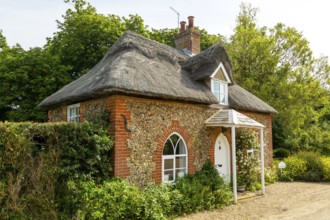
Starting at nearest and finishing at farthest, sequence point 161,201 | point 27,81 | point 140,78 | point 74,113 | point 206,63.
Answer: point 161,201 < point 140,78 < point 74,113 < point 206,63 < point 27,81

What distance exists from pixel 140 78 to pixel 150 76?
68 cm

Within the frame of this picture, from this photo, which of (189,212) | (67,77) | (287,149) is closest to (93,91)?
(189,212)

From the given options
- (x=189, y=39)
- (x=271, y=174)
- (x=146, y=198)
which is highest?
(x=189, y=39)

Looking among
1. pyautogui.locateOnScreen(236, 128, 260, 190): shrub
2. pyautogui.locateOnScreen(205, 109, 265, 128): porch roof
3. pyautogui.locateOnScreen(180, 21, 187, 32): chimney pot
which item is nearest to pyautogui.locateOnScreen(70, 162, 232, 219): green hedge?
pyautogui.locateOnScreen(205, 109, 265, 128): porch roof

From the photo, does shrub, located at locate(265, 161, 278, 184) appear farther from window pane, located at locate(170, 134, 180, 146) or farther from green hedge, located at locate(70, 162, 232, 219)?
window pane, located at locate(170, 134, 180, 146)

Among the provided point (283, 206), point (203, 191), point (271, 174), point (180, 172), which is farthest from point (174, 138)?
point (271, 174)

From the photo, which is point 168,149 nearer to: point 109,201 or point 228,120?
point 228,120

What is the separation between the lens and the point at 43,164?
717 centimetres

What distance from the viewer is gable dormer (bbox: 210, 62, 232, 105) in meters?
12.6

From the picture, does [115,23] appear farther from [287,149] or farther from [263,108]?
[287,149]

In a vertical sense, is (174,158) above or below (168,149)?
below

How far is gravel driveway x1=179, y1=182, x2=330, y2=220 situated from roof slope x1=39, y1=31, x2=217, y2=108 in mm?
4172

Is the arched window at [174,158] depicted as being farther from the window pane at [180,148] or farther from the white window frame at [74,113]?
the white window frame at [74,113]

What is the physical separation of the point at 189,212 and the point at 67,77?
16.4 metres
